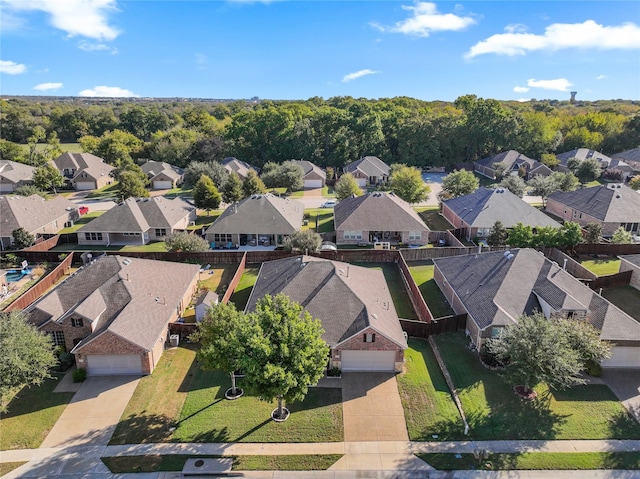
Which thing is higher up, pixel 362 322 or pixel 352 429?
pixel 362 322

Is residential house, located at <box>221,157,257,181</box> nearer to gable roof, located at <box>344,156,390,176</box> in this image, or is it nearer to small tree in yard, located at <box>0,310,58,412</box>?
gable roof, located at <box>344,156,390,176</box>

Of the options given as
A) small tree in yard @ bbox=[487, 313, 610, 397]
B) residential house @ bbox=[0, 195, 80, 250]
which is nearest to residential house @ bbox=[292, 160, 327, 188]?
residential house @ bbox=[0, 195, 80, 250]

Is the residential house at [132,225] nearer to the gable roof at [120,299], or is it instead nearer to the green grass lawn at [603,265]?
the gable roof at [120,299]

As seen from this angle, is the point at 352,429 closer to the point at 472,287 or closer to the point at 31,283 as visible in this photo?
the point at 472,287

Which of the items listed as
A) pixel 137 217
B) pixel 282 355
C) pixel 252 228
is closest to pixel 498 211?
pixel 252 228

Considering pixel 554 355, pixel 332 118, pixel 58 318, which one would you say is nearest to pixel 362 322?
pixel 554 355

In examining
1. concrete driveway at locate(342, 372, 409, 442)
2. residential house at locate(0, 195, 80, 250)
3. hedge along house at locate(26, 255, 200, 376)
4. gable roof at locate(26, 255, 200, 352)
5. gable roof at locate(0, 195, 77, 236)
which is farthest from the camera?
gable roof at locate(0, 195, 77, 236)

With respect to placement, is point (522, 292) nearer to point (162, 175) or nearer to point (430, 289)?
point (430, 289)

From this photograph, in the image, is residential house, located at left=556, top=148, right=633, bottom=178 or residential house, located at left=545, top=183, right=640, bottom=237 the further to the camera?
residential house, located at left=556, top=148, right=633, bottom=178
